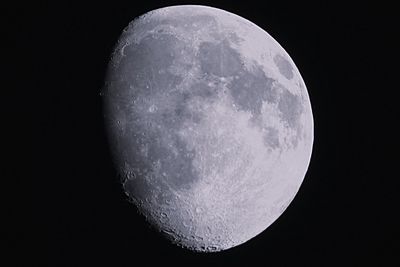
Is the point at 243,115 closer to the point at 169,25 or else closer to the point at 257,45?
the point at 257,45

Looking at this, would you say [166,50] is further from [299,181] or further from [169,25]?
[299,181]

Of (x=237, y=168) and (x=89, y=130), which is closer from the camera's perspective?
(x=237, y=168)

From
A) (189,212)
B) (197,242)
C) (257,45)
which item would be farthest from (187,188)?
(257,45)

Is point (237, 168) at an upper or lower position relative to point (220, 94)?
lower

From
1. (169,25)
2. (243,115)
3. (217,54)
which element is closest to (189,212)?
(243,115)

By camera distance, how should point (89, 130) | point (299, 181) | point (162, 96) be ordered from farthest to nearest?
point (299, 181), point (89, 130), point (162, 96)

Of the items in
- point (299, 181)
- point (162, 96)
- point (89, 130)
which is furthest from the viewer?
point (299, 181)

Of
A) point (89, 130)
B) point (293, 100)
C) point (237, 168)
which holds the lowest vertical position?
point (237, 168)
